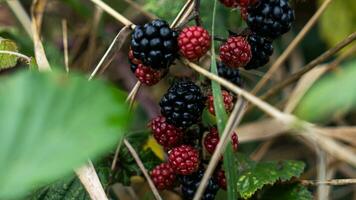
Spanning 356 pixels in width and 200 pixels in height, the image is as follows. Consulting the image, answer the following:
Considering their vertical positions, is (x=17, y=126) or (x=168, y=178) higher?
(x=17, y=126)

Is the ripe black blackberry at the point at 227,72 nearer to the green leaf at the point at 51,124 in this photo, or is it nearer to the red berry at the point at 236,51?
the red berry at the point at 236,51

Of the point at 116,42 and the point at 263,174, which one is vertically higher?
the point at 116,42

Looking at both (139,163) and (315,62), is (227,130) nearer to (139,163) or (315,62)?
(139,163)

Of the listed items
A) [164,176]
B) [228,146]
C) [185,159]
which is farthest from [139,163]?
[228,146]

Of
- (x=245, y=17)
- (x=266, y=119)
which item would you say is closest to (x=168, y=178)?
(x=245, y=17)

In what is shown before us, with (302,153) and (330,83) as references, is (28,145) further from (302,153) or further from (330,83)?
(302,153)
